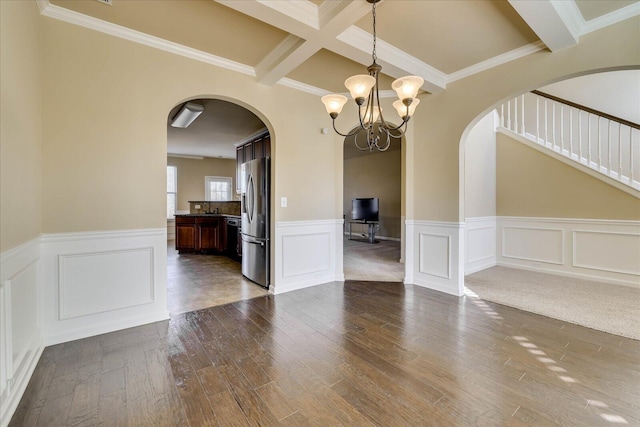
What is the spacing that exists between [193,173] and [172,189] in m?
0.88

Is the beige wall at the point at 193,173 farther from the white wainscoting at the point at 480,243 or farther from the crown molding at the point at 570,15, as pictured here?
the crown molding at the point at 570,15

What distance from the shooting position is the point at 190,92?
9.79 ft

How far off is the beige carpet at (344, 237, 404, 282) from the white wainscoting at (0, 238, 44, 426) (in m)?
3.47

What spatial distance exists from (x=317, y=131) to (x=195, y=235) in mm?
4297

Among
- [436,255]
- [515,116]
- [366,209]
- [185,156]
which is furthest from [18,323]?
[185,156]

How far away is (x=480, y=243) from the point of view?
492cm

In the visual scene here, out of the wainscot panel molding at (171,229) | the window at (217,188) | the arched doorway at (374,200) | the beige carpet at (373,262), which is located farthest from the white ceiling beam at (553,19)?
the wainscot panel molding at (171,229)

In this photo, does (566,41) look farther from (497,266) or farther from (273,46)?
(497,266)

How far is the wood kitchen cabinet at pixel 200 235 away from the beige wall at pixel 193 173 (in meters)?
2.96

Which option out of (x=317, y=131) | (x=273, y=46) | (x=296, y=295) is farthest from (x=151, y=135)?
(x=296, y=295)

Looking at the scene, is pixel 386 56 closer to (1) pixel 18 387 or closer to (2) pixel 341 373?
(2) pixel 341 373

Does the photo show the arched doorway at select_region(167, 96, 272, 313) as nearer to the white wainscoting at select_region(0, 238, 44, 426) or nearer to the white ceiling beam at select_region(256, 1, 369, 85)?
the white ceiling beam at select_region(256, 1, 369, 85)

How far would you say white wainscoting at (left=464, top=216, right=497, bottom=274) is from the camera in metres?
4.65

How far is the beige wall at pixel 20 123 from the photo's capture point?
1.57 m
